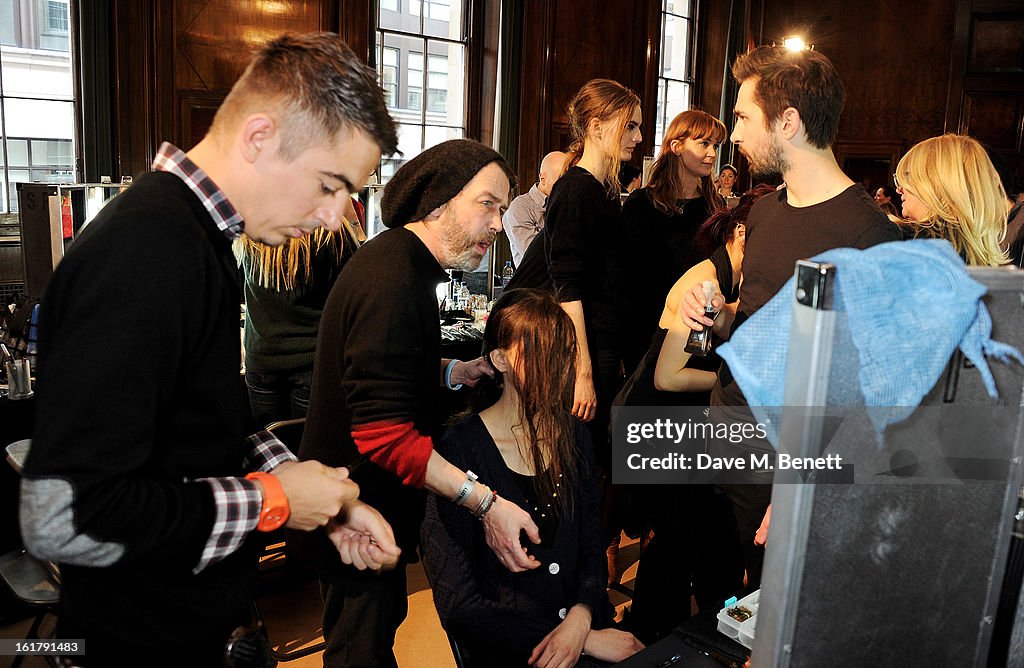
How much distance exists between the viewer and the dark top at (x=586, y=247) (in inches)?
112

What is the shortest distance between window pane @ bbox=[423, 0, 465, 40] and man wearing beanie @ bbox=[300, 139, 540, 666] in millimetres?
5092

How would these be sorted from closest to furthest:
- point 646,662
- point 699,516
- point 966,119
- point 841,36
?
point 646,662 → point 699,516 → point 966,119 → point 841,36

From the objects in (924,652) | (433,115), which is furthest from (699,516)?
(433,115)

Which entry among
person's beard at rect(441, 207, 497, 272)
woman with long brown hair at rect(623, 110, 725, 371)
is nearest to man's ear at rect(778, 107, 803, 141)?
person's beard at rect(441, 207, 497, 272)

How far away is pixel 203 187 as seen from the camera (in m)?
1.12

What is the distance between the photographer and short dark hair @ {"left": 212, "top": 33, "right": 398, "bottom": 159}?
1.12 metres

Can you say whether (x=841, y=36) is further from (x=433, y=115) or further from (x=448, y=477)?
(x=448, y=477)

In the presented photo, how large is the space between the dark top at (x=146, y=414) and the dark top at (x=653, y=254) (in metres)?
2.23

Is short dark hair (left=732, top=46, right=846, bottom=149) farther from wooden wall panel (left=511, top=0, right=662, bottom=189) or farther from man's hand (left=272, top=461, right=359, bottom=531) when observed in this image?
wooden wall panel (left=511, top=0, right=662, bottom=189)

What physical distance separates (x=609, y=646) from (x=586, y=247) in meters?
1.41

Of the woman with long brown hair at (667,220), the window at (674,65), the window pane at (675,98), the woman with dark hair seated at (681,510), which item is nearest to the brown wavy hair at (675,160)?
the woman with long brown hair at (667,220)

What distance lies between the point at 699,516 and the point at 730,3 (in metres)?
7.97

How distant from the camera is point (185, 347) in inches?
41.1

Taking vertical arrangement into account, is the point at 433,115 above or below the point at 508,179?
above
